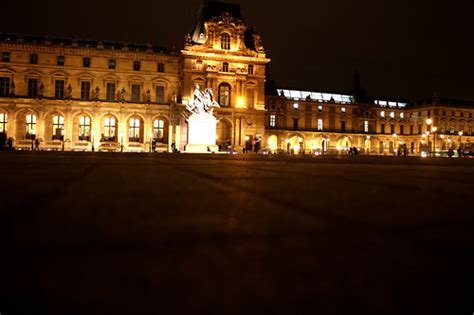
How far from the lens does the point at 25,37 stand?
42219mm

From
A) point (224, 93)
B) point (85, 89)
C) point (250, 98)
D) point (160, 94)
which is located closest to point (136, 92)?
point (160, 94)

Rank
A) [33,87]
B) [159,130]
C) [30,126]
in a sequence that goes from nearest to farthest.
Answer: [30,126] → [33,87] → [159,130]

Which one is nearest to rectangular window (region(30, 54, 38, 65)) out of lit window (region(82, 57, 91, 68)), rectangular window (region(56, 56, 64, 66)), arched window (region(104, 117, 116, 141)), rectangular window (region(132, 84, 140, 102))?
rectangular window (region(56, 56, 64, 66))

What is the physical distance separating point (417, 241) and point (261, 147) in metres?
39.0

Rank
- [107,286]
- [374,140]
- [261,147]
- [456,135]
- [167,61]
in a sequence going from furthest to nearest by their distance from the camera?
1. [456,135]
2. [374,140]
3. [167,61]
4. [261,147]
5. [107,286]

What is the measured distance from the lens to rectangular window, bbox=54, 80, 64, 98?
1598 inches

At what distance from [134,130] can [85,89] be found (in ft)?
21.2

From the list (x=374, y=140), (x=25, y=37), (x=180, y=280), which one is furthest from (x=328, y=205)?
(x=374, y=140)

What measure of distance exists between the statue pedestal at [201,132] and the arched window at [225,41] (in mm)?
16998

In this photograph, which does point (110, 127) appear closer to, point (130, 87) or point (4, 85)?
point (130, 87)

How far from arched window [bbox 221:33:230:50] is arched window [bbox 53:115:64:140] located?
17871mm

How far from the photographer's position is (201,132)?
2628 centimetres

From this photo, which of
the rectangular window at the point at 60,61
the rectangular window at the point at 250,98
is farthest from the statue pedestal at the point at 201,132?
the rectangular window at the point at 60,61

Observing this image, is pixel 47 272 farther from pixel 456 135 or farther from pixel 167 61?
pixel 456 135
